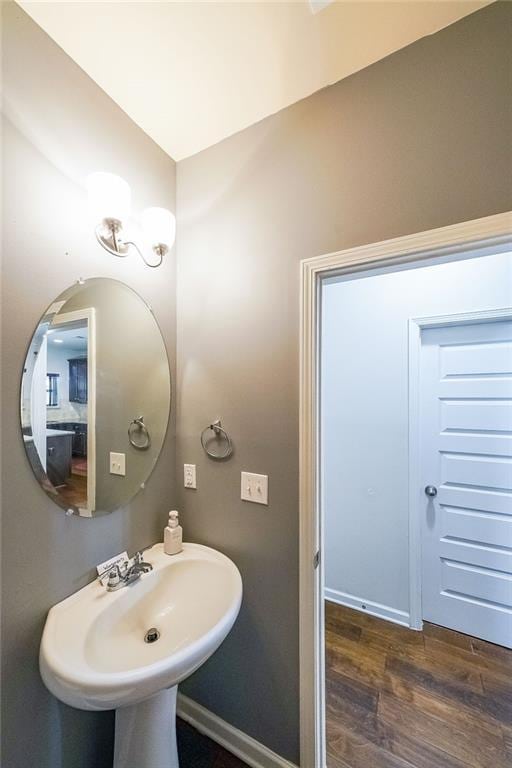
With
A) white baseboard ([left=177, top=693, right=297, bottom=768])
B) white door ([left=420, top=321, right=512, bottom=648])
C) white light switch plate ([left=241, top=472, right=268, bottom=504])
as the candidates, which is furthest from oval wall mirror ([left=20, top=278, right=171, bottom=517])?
white door ([left=420, top=321, right=512, bottom=648])

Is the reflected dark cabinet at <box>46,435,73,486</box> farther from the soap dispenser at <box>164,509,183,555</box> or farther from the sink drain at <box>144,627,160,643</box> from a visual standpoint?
the sink drain at <box>144,627,160,643</box>

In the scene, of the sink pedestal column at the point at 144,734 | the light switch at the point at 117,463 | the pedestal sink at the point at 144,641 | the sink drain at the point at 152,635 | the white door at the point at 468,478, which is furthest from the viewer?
the white door at the point at 468,478

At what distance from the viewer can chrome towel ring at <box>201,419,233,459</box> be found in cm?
122

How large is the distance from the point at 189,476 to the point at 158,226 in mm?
1080

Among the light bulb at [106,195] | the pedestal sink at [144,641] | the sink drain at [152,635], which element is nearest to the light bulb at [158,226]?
the light bulb at [106,195]

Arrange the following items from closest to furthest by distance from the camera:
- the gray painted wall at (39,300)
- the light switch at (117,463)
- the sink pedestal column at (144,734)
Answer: the gray painted wall at (39,300)
the sink pedestal column at (144,734)
the light switch at (117,463)

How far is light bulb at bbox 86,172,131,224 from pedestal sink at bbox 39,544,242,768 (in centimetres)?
126

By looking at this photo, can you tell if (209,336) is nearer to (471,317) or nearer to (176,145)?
(176,145)

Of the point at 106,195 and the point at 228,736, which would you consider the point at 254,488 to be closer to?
the point at 228,736

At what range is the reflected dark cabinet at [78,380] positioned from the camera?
0.96 metres

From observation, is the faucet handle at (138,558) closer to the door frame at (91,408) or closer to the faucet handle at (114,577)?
the faucet handle at (114,577)

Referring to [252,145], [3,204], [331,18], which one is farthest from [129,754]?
[331,18]

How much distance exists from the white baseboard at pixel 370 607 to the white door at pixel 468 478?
0.56ft

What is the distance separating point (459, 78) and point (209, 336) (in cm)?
118
